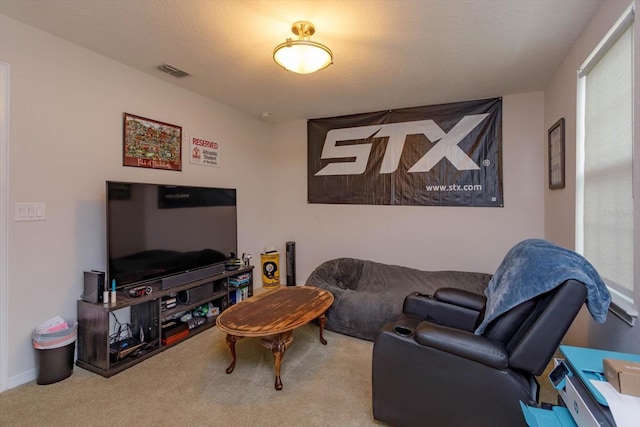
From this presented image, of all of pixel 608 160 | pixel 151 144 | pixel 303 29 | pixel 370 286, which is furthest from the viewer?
pixel 370 286

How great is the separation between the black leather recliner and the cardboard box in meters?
0.31

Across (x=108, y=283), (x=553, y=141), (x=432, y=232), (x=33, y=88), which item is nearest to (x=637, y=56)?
(x=553, y=141)

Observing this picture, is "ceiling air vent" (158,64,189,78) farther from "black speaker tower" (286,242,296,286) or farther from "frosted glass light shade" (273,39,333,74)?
"black speaker tower" (286,242,296,286)

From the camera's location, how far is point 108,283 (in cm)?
233

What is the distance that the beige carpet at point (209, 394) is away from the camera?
1.79 meters

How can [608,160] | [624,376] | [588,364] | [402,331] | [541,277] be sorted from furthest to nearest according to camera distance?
[608,160] < [402,331] < [541,277] < [588,364] < [624,376]

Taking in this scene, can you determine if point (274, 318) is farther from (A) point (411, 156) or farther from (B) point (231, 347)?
(A) point (411, 156)

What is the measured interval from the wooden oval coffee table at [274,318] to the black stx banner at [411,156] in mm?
1859

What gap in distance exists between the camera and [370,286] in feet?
11.7

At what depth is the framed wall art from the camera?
8.53ft

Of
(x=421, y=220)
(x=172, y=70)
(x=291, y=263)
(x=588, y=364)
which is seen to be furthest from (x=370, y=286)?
(x=172, y=70)

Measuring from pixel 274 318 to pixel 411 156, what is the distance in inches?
108

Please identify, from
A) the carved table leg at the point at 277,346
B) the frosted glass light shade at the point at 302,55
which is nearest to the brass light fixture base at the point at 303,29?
the frosted glass light shade at the point at 302,55

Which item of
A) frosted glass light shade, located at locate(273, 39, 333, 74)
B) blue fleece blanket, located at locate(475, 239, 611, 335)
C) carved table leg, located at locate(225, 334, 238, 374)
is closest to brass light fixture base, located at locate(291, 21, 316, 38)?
frosted glass light shade, located at locate(273, 39, 333, 74)
